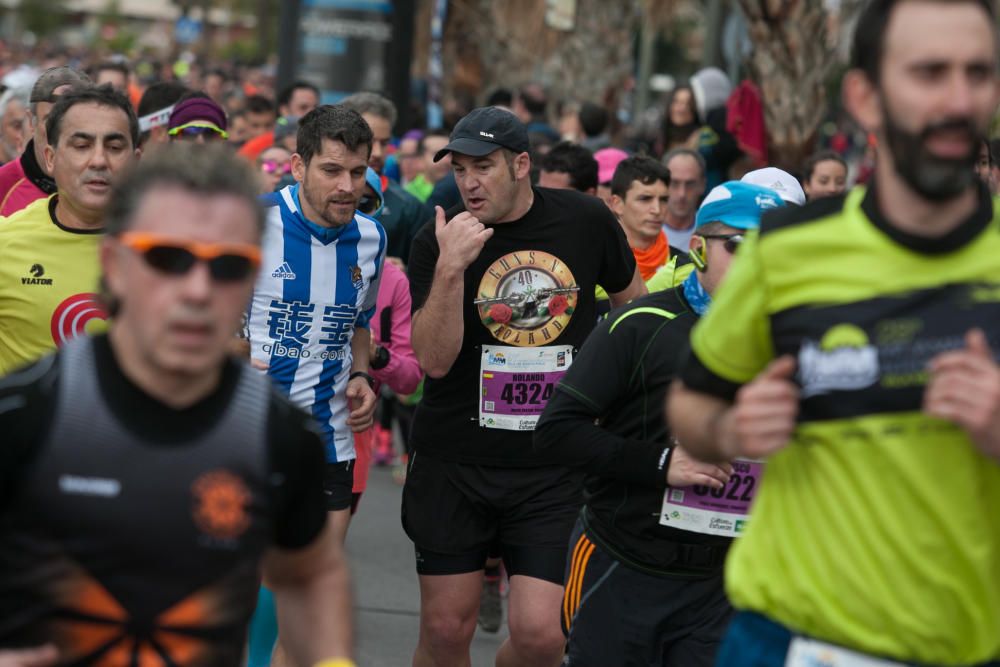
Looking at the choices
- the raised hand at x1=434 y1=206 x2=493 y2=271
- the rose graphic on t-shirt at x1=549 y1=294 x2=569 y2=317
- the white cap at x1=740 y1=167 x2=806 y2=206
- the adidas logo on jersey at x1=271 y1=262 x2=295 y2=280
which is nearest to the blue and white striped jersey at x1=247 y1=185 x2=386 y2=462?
the adidas logo on jersey at x1=271 y1=262 x2=295 y2=280

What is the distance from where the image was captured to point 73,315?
16.1 feet

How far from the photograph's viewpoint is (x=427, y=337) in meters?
5.75

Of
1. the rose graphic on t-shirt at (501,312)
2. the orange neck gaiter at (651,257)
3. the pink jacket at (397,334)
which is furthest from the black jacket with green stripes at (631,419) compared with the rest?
the orange neck gaiter at (651,257)

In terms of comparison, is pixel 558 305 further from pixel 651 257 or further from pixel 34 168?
pixel 34 168

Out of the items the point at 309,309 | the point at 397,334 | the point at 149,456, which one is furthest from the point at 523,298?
the point at 149,456

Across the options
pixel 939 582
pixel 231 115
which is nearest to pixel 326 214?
pixel 939 582

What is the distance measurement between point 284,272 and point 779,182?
1.84 metres

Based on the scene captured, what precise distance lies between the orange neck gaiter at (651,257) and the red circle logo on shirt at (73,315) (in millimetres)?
3729

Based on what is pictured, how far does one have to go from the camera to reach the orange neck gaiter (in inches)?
321

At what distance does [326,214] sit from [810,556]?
340 cm

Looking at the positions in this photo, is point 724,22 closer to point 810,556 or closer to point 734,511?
point 734,511

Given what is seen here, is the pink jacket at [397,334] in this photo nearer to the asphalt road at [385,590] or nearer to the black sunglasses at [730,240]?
the asphalt road at [385,590]

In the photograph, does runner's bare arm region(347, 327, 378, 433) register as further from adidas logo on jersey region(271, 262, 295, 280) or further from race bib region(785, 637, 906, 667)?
race bib region(785, 637, 906, 667)

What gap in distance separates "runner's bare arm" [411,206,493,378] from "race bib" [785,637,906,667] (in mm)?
2811
